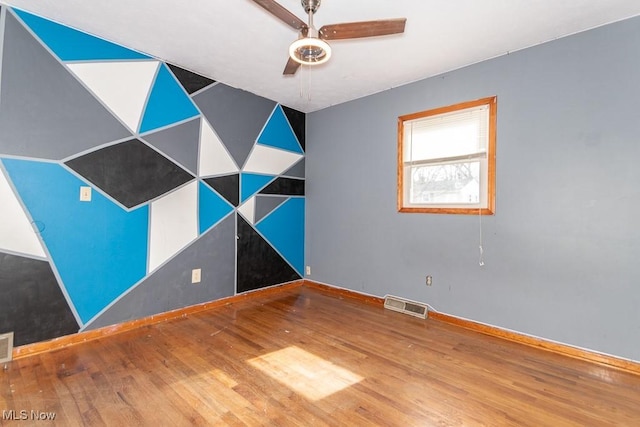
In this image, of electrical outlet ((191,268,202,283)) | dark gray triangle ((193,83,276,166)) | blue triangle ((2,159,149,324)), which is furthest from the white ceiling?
electrical outlet ((191,268,202,283))

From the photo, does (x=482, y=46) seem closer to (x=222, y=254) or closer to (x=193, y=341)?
(x=222, y=254)

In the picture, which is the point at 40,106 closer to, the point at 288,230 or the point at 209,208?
the point at 209,208

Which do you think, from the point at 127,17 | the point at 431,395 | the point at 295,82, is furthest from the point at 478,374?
the point at 127,17

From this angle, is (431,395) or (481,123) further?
(481,123)

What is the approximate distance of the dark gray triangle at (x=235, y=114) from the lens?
11.5ft

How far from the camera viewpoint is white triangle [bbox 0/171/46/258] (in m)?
2.23

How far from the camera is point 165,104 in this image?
3098 millimetres

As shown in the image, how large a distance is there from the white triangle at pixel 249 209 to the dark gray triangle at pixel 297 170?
26.9 inches

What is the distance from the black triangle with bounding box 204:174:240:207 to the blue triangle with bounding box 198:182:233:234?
6 cm

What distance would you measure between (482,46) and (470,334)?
2.65m

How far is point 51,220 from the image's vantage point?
243 cm

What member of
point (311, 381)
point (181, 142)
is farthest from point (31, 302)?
point (311, 381)
